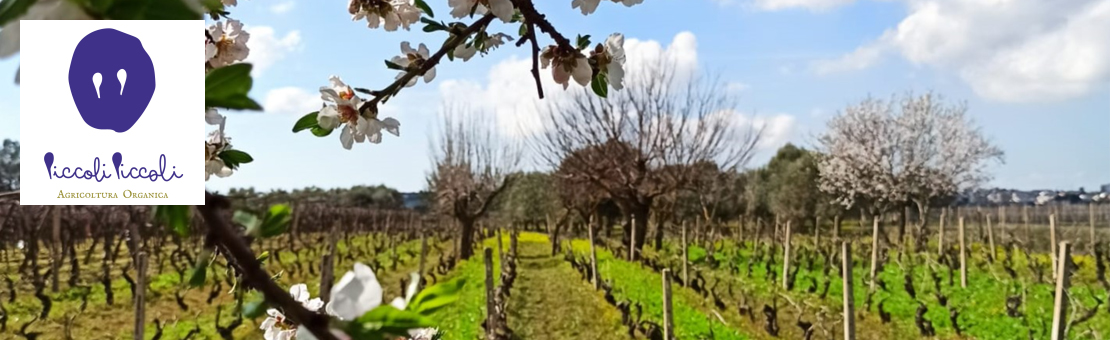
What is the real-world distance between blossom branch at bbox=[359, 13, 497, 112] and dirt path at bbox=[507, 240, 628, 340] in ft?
19.6

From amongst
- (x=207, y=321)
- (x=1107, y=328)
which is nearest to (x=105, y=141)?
(x=207, y=321)

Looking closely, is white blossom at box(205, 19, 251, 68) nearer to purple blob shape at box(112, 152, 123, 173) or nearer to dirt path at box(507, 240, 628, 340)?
purple blob shape at box(112, 152, 123, 173)

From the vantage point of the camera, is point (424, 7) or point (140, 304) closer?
point (424, 7)

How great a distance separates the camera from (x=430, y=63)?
0.65m

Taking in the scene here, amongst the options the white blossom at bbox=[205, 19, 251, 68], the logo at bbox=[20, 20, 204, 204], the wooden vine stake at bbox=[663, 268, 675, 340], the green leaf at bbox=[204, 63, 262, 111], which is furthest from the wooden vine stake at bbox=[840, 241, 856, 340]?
the green leaf at bbox=[204, 63, 262, 111]

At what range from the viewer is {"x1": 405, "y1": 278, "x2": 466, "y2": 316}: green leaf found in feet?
0.95

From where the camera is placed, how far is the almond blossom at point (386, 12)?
0.70 meters

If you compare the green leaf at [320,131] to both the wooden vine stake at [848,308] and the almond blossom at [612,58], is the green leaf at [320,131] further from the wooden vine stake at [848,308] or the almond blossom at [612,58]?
the wooden vine stake at [848,308]

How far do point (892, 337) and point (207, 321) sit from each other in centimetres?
513

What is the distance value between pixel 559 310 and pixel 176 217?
7657 millimetres

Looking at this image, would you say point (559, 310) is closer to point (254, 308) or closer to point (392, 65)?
point (392, 65)

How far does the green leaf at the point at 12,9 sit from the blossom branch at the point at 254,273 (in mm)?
68

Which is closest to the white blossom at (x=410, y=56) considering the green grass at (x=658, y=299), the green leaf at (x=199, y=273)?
the green leaf at (x=199, y=273)

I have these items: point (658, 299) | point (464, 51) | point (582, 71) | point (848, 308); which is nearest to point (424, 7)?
point (464, 51)
